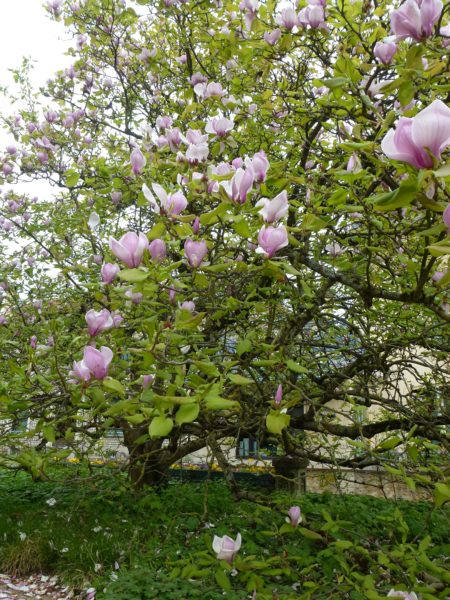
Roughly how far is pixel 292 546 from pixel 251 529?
0.68 meters

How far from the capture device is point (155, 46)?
5.58m

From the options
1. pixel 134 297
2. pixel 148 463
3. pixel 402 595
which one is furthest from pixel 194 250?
pixel 148 463

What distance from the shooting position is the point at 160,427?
1.32 m

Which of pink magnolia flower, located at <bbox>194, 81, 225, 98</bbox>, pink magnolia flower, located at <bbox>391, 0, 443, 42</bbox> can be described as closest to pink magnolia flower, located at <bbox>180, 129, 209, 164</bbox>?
pink magnolia flower, located at <bbox>391, 0, 443, 42</bbox>

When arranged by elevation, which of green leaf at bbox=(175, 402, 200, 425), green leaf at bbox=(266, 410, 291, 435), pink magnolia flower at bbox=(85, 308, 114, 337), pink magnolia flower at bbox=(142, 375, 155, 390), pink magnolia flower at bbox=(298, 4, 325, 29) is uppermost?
pink magnolia flower at bbox=(298, 4, 325, 29)

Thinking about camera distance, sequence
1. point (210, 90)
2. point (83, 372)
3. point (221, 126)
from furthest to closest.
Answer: point (210, 90), point (221, 126), point (83, 372)

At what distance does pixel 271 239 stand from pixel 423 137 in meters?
0.65

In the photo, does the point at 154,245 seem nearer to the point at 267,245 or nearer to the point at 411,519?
the point at 267,245

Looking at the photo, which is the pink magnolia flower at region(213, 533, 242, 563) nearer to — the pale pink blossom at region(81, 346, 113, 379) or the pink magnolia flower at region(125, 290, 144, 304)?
the pale pink blossom at region(81, 346, 113, 379)

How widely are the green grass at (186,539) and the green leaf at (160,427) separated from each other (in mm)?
1246

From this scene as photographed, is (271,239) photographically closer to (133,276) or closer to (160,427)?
(133,276)

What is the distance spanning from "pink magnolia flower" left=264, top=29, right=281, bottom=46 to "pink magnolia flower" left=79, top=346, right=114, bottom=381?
6.40 ft

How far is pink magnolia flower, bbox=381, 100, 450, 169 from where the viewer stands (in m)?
0.92

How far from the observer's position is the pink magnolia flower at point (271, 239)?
1541 millimetres
